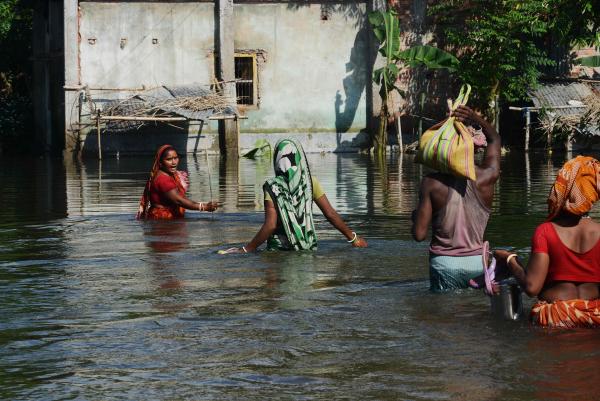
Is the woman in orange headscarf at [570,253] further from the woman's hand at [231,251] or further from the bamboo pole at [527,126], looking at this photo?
the bamboo pole at [527,126]

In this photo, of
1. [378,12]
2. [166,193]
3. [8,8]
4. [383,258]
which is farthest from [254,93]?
[383,258]

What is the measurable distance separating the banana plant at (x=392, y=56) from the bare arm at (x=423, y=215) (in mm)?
21763

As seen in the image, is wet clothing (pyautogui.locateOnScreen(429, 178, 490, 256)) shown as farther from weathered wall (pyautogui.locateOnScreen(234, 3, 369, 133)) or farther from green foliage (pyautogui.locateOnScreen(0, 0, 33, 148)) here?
green foliage (pyautogui.locateOnScreen(0, 0, 33, 148))

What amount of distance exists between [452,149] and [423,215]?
18.8 inches

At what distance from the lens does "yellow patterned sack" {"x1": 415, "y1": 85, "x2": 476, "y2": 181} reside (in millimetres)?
7492

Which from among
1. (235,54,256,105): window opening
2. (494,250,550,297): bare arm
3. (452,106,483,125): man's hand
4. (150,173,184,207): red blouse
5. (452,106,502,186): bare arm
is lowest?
(494,250,550,297): bare arm

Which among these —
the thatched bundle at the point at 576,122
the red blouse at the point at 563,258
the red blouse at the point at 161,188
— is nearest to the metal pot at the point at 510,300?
the red blouse at the point at 563,258

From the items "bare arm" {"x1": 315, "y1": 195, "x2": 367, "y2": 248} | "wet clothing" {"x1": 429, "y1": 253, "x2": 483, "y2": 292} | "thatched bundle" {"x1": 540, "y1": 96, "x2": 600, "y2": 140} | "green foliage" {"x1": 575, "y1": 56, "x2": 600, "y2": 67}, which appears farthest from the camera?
"green foliage" {"x1": 575, "y1": 56, "x2": 600, "y2": 67}

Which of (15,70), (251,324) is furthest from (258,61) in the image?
(251,324)

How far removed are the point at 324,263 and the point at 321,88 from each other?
71.0ft

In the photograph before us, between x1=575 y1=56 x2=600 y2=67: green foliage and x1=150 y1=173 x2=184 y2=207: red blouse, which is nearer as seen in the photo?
x1=150 y1=173 x2=184 y2=207: red blouse

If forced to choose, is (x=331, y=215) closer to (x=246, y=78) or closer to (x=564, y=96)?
(x=564, y=96)

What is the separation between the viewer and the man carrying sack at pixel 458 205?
761 cm

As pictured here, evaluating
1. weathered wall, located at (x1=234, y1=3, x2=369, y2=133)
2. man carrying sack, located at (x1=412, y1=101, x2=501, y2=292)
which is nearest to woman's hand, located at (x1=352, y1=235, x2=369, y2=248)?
man carrying sack, located at (x1=412, y1=101, x2=501, y2=292)
